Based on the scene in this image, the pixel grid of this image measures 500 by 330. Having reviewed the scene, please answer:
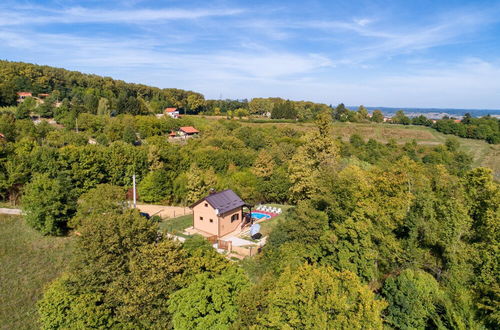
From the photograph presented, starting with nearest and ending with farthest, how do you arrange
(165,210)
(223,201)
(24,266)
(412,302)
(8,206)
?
1. (412,302)
2. (24,266)
3. (223,201)
4. (8,206)
5. (165,210)

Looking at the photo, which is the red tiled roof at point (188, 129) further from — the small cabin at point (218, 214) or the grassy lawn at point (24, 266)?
the small cabin at point (218, 214)

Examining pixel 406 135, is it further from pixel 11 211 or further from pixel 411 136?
pixel 11 211

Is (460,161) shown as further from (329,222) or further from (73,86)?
(73,86)

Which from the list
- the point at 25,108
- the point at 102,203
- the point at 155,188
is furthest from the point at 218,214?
the point at 25,108

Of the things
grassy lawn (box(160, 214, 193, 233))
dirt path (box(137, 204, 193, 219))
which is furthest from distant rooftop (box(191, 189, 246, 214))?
dirt path (box(137, 204, 193, 219))

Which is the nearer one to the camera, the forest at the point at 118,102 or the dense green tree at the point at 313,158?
the dense green tree at the point at 313,158

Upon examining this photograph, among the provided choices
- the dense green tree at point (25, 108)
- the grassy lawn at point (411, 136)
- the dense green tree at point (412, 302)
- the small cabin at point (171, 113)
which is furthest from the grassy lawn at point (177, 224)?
the small cabin at point (171, 113)

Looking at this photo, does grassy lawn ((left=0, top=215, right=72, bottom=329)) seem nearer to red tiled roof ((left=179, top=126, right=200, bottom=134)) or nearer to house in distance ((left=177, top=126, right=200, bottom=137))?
house in distance ((left=177, top=126, right=200, bottom=137))
